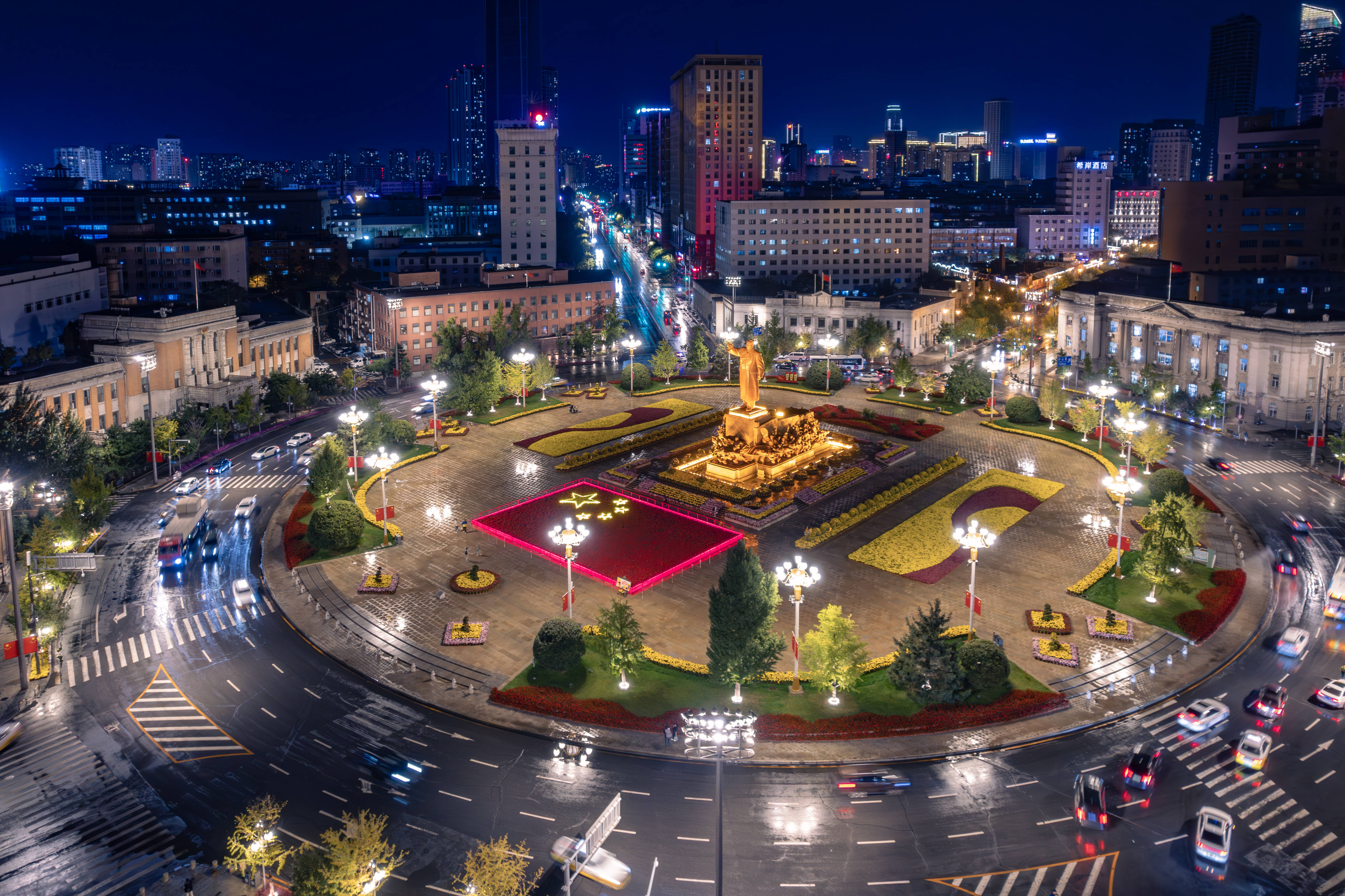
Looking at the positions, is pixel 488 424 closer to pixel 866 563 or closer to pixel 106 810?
pixel 866 563

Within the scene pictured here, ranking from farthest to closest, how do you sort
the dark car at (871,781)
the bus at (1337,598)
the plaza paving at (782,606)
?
the bus at (1337,598) < the plaza paving at (782,606) < the dark car at (871,781)

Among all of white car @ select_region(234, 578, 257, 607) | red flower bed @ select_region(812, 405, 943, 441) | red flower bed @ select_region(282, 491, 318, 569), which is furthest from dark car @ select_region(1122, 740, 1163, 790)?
red flower bed @ select_region(812, 405, 943, 441)

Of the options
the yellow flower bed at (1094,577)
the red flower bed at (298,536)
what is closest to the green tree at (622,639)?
the red flower bed at (298,536)

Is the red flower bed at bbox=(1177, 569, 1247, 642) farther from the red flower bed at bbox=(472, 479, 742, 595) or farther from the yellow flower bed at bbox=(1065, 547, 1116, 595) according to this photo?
the red flower bed at bbox=(472, 479, 742, 595)

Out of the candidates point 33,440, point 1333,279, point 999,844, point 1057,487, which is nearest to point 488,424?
point 33,440

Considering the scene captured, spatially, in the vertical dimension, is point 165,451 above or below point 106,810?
above

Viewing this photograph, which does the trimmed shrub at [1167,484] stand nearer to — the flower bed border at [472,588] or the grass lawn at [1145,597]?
the grass lawn at [1145,597]
